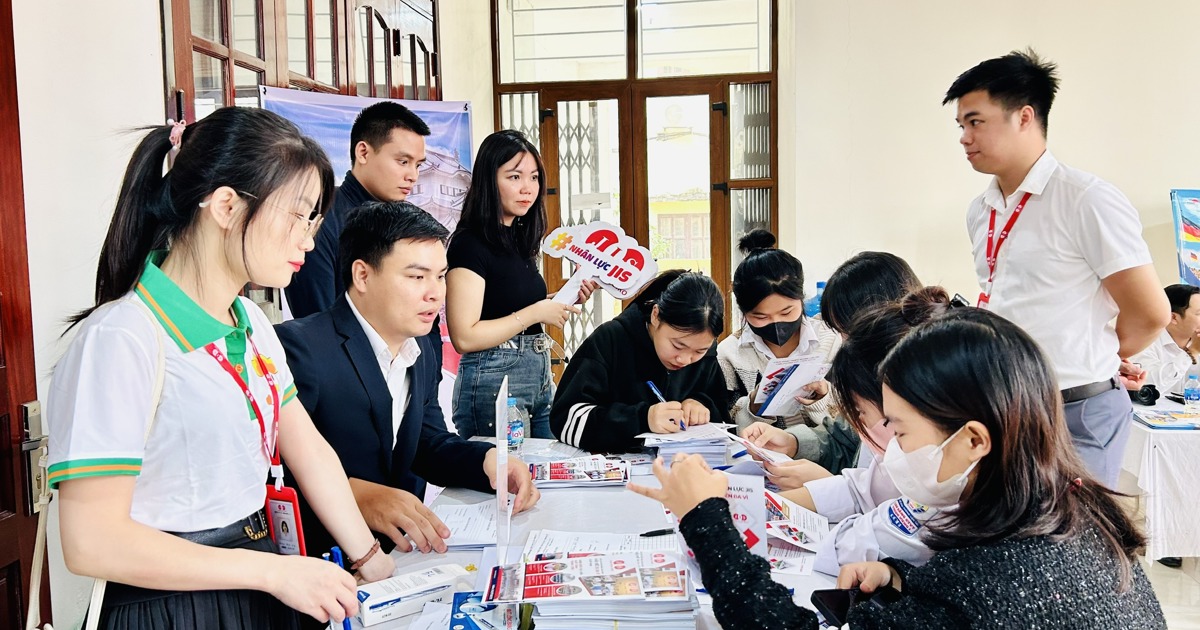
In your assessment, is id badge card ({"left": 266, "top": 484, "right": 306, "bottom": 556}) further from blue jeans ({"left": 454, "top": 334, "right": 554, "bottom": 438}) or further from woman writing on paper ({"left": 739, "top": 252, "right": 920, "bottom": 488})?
blue jeans ({"left": 454, "top": 334, "right": 554, "bottom": 438})

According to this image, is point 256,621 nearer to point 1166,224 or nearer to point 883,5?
point 883,5

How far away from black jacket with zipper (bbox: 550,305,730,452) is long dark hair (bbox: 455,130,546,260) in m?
0.47

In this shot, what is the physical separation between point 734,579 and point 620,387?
132 cm

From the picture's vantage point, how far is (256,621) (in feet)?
3.79

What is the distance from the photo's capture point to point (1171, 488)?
9.76ft

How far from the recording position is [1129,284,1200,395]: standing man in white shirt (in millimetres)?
3547

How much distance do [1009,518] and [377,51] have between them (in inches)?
143

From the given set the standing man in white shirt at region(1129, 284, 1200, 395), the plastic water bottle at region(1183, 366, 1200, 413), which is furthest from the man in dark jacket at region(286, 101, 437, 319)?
the plastic water bottle at region(1183, 366, 1200, 413)

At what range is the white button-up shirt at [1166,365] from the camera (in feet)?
11.6

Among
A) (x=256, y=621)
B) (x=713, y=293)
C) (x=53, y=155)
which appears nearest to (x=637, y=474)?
(x=713, y=293)

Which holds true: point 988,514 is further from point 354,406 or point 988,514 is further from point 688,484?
point 354,406

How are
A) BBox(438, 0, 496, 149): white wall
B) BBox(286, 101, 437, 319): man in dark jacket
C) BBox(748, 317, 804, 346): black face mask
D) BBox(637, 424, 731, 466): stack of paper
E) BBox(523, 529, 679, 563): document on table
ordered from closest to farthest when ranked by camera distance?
1. BBox(523, 529, 679, 563): document on table
2. BBox(637, 424, 731, 466): stack of paper
3. BBox(748, 317, 804, 346): black face mask
4. BBox(286, 101, 437, 319): man in dark jacket
5. BBox(438, 0, 496, 149): white wall

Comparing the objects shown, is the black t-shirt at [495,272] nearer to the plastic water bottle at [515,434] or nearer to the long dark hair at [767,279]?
the plastic water bottle at [515,434]

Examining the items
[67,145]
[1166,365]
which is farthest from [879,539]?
[1166,365]
